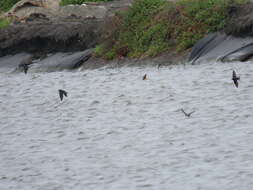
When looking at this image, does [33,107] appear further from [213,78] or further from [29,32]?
[29,32]

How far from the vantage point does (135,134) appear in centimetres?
1644

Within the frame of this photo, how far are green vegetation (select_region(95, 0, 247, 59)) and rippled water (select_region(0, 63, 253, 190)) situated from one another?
3.64 metres

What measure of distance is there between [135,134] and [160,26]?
15372 mm

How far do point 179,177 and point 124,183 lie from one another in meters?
0.84

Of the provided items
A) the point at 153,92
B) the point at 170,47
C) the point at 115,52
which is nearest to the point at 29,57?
the point at 115,52

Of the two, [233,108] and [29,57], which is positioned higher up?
[29,57]

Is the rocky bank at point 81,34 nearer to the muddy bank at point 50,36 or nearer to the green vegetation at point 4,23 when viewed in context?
the muddy bank at point 50,36

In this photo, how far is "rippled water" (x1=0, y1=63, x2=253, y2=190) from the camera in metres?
12.9

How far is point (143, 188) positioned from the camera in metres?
12.2

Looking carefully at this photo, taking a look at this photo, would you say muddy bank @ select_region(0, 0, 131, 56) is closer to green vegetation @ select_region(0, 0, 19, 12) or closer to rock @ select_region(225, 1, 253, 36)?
green vegetation @ select_region(0, 0, 19, 12)

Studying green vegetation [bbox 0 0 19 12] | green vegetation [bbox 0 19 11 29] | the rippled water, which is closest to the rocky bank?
green vegetation [bbox 0 19 11 29]

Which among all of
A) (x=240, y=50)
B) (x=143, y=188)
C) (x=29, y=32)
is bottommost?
(x=143, y=188)

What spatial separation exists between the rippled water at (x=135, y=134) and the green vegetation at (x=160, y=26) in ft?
12.0

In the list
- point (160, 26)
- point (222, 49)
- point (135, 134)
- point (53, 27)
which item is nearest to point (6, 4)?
point (53, 27)
